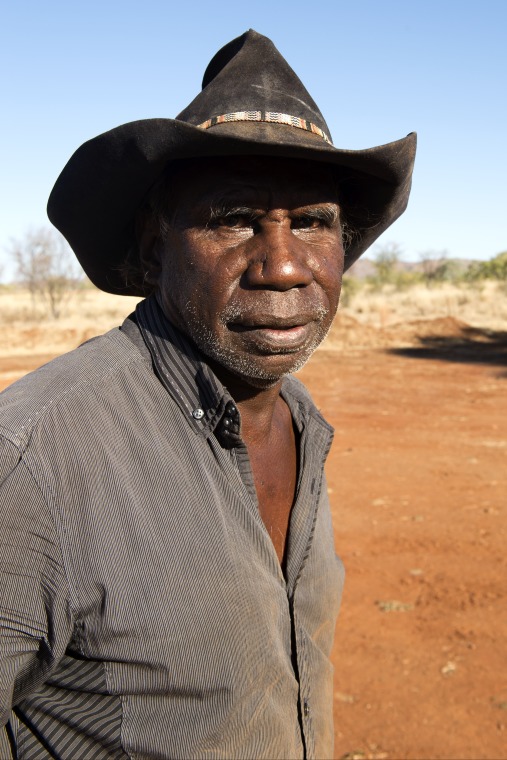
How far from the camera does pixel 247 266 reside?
170cm

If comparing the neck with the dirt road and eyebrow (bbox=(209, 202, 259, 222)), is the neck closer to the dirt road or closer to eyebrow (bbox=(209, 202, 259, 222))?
eyebrow (bbox=(209, 202, 259, 222))

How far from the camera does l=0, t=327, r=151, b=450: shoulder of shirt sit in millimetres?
1366

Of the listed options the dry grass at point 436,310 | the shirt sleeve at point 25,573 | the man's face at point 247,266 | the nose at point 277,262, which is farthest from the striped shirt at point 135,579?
the dry grass at point 436,310

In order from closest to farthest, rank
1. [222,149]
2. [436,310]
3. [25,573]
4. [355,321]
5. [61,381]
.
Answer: [25,573], [61,381], [222,149], [355,321], [436,310]

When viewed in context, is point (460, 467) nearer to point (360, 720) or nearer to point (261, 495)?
point (360, 720)

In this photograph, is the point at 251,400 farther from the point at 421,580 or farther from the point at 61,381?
the point at 421,580

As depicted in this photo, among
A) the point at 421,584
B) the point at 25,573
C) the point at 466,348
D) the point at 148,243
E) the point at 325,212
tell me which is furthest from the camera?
the point at 466,348

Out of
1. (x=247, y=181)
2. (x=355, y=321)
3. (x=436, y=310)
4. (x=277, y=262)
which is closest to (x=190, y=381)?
(x=277, y=262)

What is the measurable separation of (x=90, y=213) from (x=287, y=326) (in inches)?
24.8

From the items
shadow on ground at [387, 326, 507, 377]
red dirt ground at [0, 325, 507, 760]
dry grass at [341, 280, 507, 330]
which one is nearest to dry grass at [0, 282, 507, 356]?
dry grass at [341, 280, 507, 330]

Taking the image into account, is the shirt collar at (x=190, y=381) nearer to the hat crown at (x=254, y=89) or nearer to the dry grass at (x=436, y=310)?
the hat crown at (x=254, y=89)

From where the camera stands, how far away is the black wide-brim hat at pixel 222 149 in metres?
1.63

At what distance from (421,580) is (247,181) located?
169 inches

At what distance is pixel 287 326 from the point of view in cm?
173
